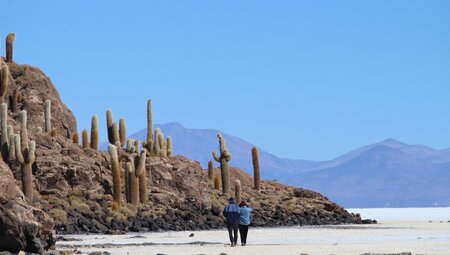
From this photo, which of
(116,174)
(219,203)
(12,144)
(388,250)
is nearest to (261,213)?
(219,203)

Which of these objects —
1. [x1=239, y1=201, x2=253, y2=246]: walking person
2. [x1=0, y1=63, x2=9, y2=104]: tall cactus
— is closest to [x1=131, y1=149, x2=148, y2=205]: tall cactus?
[x1=0, y1=63, x2=9, y2=104]: tall cactus

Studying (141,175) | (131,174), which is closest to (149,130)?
(141,175)

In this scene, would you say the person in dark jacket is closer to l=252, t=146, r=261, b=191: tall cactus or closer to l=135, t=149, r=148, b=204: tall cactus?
l=135, t=149, r=148, b=204: tall cactus

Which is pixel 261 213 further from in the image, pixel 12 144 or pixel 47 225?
pixel 47 225

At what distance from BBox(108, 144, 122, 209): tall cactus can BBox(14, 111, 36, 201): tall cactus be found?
163 inches

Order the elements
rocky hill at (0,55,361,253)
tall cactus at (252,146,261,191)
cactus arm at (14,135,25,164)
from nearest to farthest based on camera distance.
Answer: cactus arm at (14,135,25,164)
rocky hill at (0,55,361,253)
tall cactus at (252,146,261,191)

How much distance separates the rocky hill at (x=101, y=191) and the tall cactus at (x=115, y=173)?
0.47 meters

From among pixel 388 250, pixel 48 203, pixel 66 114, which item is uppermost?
pixel 66 114

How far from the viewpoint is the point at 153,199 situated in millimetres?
61000

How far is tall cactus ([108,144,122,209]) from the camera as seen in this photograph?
52753 millimetres

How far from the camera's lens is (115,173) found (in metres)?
53.1

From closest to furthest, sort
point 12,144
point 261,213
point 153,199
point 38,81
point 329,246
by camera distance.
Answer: point 329,246, point 12,144, point 153,199, point 261,213, point 38,81

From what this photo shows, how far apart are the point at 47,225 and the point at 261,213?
36.6 metres

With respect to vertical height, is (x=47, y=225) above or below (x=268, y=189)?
below
